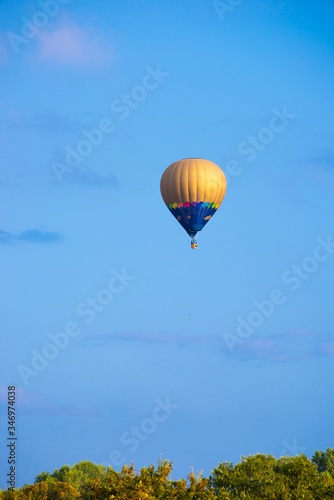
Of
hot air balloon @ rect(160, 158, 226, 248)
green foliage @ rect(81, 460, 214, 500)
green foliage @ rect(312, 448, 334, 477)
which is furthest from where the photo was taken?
green foliage @ rect(312, 448, 334, 477)

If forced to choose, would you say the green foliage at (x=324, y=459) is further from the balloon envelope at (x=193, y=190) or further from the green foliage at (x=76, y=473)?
the green foliage at (x=76, y=473)

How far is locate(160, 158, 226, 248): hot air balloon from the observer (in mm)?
63812

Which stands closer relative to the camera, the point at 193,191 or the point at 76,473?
the point at 193,191

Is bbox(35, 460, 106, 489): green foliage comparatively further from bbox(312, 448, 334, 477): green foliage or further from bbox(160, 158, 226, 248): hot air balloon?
bbox(160, 158, 226, 248): hot air balloon

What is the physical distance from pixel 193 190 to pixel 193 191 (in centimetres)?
9

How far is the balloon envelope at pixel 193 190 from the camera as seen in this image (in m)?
63.8

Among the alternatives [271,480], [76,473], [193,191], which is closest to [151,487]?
[271,480]

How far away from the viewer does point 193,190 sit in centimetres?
6372

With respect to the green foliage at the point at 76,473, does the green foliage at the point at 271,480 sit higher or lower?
lower

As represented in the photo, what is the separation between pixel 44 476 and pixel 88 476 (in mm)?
5747

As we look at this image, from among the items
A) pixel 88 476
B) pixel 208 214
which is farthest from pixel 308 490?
pixel 88 476

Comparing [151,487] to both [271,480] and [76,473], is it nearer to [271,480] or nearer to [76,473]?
[271,480]

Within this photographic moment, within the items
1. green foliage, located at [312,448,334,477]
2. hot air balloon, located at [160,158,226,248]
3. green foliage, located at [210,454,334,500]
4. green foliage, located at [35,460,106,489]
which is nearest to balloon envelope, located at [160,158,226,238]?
hot air balloon, located at [160,158,226,248]

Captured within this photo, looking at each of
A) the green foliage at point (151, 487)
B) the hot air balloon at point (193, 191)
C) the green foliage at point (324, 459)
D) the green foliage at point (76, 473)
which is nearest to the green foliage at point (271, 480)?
the green foliage at point (151, 487)
